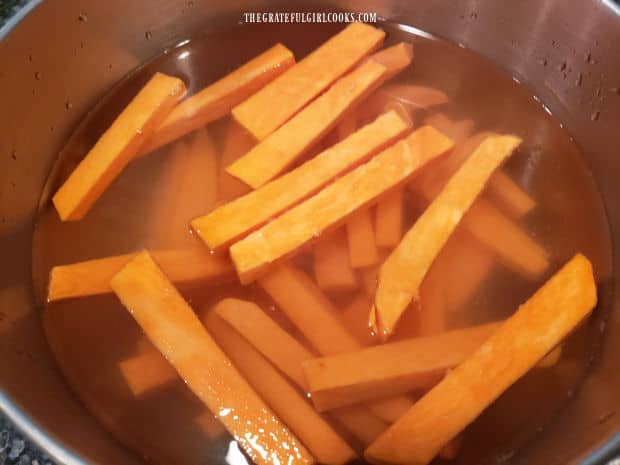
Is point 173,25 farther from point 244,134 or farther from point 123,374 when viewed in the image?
point 123,374

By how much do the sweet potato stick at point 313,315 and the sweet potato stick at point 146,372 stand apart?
203 mm

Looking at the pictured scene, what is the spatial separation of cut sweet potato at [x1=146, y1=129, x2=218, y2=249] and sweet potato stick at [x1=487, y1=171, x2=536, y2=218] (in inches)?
20.7

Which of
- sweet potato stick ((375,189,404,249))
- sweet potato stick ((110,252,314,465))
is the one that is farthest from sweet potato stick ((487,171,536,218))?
sweet potato stick ((110,252,314,465))

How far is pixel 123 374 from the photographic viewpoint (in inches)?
40.3

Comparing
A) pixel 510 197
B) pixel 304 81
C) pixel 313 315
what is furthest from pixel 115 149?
pixel 510 197

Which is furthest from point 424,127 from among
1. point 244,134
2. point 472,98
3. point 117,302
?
point 117,302

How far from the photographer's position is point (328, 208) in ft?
3.52

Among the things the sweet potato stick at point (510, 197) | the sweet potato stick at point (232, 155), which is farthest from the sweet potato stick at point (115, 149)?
the sweet potato stick at point (510, 197)

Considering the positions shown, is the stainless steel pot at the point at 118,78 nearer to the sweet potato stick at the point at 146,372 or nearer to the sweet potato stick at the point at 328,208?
the sweet potato stick at the point at 146,372

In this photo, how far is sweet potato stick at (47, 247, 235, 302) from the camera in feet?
3.48

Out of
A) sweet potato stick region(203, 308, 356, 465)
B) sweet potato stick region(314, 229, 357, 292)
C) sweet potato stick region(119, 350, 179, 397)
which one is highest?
sweet potato stick region(314, 229, 357, 292)

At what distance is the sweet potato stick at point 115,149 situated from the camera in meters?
1.17

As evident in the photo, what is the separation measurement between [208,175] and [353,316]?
39 cm

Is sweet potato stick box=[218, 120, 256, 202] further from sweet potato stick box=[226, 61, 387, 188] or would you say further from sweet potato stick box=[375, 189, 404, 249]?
sweet potato stick box=[375, 189, 404, 249]
